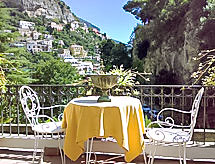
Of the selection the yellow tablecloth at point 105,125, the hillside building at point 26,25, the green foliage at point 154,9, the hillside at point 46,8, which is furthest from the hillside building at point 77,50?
the yellow tablecloth at point 105,125

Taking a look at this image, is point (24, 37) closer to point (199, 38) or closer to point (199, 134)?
point (199, 38)

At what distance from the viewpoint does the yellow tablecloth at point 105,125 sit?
1830mm

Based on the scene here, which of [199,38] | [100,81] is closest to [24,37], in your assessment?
[199,38]

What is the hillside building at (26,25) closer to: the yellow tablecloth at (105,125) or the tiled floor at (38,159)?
the tiled floor at (38,159)

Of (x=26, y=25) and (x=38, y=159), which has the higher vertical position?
(x=26, y=25)

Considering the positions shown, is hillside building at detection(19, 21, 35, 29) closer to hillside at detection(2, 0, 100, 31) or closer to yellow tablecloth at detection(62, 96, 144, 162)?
hillside at detection(2, 0, 100, 31)

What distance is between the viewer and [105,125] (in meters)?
1.85

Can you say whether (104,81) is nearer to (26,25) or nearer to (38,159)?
(38,159)

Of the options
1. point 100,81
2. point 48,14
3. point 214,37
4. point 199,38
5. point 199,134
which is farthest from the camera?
point 48,14

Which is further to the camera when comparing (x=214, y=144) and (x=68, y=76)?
(x=68, y=76)

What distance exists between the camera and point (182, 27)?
12.2 meters

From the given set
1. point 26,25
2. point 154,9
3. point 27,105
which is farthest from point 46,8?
point 27,105

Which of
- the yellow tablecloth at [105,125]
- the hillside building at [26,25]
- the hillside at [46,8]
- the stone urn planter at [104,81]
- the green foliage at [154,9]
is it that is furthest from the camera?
the green foliage at [154,9]

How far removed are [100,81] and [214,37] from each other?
943 centimetres
